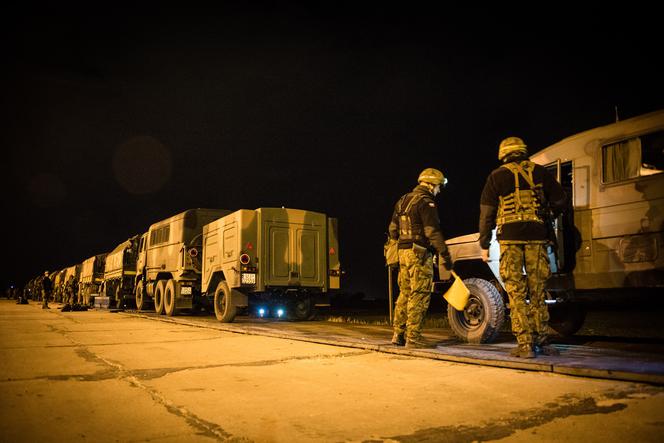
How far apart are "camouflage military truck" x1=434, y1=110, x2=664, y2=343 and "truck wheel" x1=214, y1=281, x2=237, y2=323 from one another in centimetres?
613

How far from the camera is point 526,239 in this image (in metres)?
4.86

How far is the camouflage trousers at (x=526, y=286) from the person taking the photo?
4855mm

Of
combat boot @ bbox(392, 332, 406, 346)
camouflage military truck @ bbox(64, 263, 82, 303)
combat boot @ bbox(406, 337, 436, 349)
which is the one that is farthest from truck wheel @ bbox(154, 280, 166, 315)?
camouflage military truck @ bbox(64, 263, 82, 303)

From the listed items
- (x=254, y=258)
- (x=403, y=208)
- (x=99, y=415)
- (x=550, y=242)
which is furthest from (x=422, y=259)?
(x=254, y=258)

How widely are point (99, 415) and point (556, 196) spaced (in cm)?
423

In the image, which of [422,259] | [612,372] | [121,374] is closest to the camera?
[612,372]

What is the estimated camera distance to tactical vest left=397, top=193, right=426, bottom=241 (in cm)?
599

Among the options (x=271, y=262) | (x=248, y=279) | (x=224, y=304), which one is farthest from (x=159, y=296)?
(x=248, y=279)

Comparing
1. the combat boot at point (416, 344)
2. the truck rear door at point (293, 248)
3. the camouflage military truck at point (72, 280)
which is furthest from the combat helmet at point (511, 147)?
the camouflage military truck at point (72, 280)

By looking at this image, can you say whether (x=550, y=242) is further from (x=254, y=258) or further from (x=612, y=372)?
(x=254, y=258)

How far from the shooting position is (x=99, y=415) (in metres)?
3.00

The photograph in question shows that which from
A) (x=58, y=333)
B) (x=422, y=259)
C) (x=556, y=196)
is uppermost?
(x=556, y=196)

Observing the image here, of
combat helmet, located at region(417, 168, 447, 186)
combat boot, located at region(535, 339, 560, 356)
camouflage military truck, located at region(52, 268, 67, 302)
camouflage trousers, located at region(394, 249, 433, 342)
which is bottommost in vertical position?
camouflage military truck, located at region(52, 268, 67, 302)

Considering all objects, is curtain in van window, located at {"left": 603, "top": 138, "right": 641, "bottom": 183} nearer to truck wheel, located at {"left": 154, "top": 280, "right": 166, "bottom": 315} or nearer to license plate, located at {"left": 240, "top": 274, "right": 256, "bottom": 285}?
license plate, located at {"left": 240, "top": 274, "right": 256, "bottom": 285}
